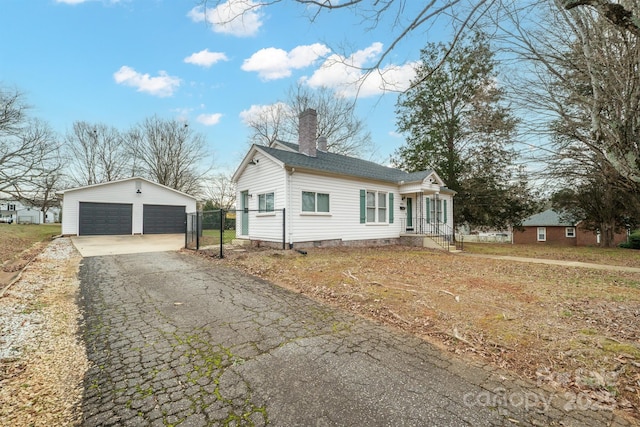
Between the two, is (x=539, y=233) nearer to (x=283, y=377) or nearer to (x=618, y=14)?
(x=618, y=14)

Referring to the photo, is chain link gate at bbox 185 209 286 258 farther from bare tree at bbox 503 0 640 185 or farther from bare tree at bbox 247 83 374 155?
bare tree at bbox 247 83 374 155

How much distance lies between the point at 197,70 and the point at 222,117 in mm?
8325

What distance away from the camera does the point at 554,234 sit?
1280 inches

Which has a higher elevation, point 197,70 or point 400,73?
point 197,70

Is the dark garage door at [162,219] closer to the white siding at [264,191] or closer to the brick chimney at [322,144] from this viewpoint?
the white siding at [264,191]

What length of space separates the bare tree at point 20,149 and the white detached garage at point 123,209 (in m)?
2.33

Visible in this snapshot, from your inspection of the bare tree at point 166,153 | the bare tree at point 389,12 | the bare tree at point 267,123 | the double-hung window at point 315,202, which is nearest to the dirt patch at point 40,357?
the bare tree at point 389,12

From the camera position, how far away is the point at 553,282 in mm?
6742

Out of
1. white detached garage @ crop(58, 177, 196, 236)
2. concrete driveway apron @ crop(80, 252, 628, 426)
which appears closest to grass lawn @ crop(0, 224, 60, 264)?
white detached garage @ crop(58, 177, 196, 236)

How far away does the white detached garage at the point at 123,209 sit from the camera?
732 inches

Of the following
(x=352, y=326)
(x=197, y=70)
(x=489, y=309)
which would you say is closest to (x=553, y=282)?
(x=489, y=309)

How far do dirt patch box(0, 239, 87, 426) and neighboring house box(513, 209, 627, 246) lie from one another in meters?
36.6

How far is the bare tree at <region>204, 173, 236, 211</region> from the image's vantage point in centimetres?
3306

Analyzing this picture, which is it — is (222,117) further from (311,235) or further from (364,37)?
(364,37)
